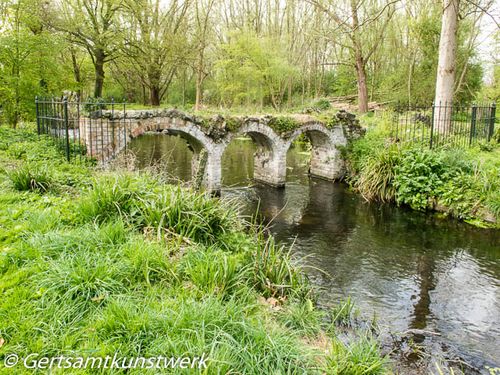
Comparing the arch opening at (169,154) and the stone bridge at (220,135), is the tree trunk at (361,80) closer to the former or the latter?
the stone bridge at (220,135)

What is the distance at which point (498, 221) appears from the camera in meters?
8.88

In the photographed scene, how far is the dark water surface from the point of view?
5.34m

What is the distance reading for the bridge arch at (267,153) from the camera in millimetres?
12156

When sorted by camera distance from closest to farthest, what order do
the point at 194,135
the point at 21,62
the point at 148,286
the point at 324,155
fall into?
1. the point at 148,286
2. the point at 194,135
3. the point at 21,62
4. the point at 324,155

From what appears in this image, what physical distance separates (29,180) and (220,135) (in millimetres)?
6400

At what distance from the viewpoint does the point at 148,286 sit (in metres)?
3.41

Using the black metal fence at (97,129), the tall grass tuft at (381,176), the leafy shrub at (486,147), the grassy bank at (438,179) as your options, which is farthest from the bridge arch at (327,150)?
the black metal fence at (97,129)

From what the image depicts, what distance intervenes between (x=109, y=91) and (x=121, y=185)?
1038 inches

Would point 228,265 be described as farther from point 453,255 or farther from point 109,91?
point 109,91

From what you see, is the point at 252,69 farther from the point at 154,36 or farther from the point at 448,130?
the point at 448,130

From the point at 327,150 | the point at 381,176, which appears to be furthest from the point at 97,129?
the point at 327,150

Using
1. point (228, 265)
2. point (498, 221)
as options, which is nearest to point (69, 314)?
point (228, 265)

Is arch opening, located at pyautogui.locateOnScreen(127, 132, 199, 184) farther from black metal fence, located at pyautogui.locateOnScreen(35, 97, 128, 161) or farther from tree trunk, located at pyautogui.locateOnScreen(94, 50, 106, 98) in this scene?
tree trunk, located at pyautogui.locateOnScreen(94, 50, 106, 98)

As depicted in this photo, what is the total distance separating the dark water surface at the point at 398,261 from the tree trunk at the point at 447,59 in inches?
145
